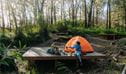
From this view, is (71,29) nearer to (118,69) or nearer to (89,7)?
(89,7)

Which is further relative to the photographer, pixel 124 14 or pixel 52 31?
pixel 124 14

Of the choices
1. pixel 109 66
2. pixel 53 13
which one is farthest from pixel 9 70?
pixel 53 13

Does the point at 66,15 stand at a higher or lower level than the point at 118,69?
higher

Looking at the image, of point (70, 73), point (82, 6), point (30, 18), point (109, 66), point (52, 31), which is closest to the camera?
point (70, 73)

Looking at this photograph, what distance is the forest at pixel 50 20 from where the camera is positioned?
2020cm

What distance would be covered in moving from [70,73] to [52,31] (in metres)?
12.9

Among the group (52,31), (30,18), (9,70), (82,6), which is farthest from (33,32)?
(82,6)

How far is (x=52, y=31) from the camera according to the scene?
2278 centimetres

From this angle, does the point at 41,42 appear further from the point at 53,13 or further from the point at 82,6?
the point at 82,6

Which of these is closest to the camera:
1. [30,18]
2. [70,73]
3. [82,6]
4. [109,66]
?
[70,73]

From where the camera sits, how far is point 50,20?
31359 millimetres

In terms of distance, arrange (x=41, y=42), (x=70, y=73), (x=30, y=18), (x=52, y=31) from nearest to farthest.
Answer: (x=70, y=73), (x=41, y=42), (x=52, y=31), (x=30, y=18)

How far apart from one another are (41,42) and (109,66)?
955cm

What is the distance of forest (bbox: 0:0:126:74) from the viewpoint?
20203mm
